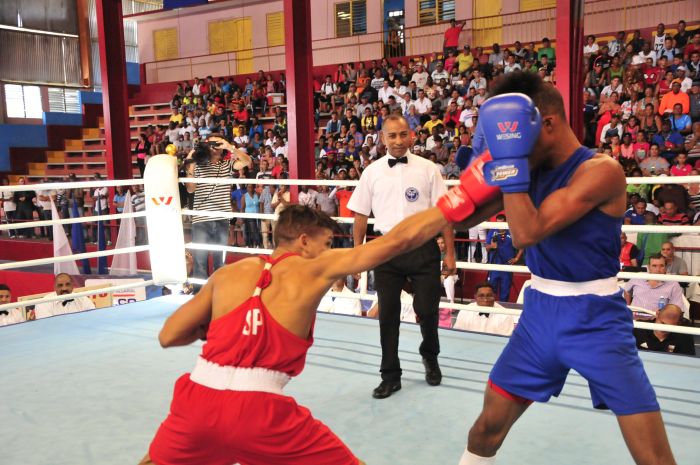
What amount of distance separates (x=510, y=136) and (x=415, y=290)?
2.09m

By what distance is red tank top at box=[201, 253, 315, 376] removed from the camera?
181 cm

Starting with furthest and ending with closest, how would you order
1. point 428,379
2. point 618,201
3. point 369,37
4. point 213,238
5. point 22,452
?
point 369,37, point 213,238, point 428,379, point 22,452, point 618,201

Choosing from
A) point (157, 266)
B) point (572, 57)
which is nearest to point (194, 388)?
point (157, 266)

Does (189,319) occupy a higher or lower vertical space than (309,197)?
higher

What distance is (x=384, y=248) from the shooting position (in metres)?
1.84

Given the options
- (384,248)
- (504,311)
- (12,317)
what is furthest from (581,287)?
(12,317)

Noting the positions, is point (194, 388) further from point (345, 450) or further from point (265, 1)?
point (265, 1)

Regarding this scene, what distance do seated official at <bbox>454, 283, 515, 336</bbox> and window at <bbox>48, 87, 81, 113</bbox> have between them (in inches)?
771

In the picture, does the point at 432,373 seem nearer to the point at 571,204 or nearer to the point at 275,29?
the point at 571,204

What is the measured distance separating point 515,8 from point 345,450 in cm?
1576

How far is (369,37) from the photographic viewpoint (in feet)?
60.5

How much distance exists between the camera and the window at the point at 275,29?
66.2ft

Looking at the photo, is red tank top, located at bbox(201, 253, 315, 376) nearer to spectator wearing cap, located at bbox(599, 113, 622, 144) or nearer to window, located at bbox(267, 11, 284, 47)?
spectator wearing cap, located at bbox(599, 113, 622, 144)

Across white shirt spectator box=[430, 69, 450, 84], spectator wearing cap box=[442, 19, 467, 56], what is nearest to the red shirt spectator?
spectator wearing cap box=[442, 19, 467, 56]
